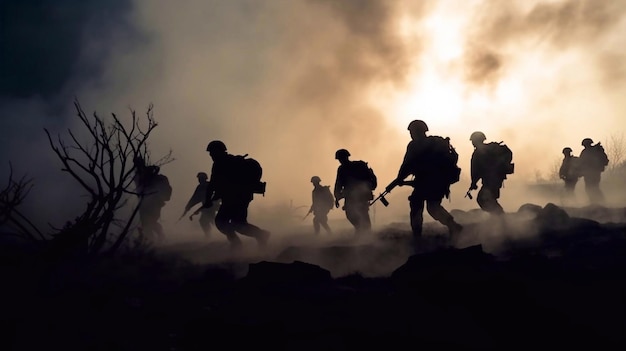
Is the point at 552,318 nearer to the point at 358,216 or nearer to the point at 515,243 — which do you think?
the point at 515,243

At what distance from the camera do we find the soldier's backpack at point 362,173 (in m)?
10.2

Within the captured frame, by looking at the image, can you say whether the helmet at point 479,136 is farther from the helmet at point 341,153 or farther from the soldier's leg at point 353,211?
the soldier's leg at point 353,211

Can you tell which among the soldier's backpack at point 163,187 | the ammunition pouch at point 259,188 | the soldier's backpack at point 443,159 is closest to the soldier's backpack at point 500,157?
the soldier's backpack at point 443,159

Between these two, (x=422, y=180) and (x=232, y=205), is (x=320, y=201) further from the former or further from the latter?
(x=422, y=180)

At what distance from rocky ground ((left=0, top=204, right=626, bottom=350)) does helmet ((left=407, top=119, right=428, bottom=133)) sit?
2.69 m

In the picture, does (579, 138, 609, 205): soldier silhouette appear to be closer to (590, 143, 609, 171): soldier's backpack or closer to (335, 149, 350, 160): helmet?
(590, 143, 609, 171): soldier's backpack

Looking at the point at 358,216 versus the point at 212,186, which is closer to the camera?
the point at 212,186

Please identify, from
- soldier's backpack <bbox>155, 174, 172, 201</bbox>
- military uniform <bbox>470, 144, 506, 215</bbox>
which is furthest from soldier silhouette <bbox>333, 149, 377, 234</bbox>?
soldier's backpack <bbox>155, 174, 172, 201</bbox>

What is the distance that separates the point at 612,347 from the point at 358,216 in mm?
7557

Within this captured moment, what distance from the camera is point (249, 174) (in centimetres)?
817

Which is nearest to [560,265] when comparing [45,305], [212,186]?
[45,305]

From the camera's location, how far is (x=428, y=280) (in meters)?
3.88

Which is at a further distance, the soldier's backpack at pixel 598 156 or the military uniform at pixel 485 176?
the soldier's backpack at pixel 598 156

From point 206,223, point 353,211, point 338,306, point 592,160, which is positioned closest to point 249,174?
point 353,211
